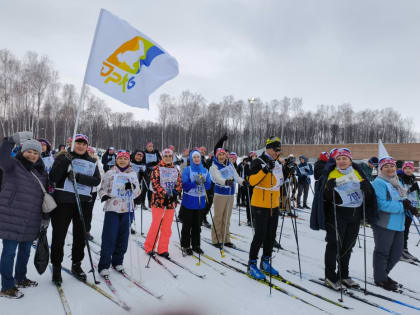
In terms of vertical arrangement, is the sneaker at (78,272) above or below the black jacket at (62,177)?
below

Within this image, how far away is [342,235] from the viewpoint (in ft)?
11.5

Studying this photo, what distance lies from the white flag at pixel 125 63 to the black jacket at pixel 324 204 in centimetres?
315

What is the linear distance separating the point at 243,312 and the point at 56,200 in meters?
2.70

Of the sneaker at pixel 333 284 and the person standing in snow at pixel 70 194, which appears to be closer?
the person standing in snow at pixel 70 194

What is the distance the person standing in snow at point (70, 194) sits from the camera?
3.22 m

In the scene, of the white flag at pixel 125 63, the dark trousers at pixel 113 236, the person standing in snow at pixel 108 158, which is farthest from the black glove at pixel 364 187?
the person standing in snow at pixel 108 158

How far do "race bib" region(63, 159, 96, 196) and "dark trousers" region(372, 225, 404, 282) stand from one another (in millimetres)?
4269

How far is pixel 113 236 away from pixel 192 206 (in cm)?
155

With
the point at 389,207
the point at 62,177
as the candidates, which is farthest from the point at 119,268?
the point at 389,207

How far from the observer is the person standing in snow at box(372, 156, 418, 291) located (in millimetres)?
3605

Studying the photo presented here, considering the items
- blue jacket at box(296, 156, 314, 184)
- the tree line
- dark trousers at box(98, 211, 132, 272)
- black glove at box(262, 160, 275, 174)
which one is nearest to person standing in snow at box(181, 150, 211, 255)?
dark trousers at box(98, 211, 132, 272)

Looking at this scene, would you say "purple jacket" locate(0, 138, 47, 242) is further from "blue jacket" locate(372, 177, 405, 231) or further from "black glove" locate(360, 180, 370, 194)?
"blue jacket" locate(372, 177, 405, 231)

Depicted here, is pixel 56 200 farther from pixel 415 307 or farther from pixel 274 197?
pixel 415 307

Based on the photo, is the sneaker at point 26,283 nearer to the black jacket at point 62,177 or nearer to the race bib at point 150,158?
the black jacket at point 62,177
